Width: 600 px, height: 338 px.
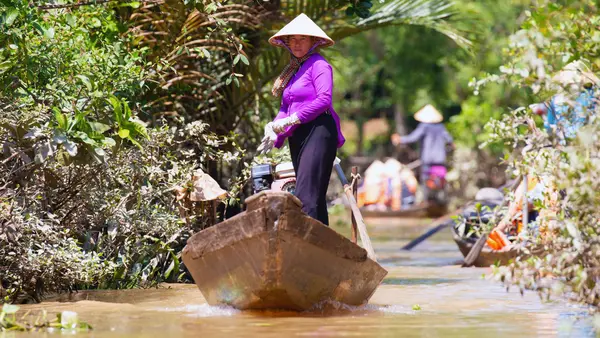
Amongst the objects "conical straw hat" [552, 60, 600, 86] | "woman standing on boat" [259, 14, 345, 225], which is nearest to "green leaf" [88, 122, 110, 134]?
"woman standing on boat" [259, 14, 345, 225]

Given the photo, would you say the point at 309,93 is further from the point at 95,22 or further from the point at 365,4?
the point at 365,4

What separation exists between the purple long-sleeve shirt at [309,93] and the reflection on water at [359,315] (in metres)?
1.32

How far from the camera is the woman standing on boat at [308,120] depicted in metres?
8.05

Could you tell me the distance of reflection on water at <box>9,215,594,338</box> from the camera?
6824 mm

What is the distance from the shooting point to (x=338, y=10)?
1134cm

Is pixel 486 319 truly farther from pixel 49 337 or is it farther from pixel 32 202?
pixel 32 202

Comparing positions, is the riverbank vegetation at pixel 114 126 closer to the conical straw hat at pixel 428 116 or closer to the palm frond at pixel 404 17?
the palm frond at pixel 404 17

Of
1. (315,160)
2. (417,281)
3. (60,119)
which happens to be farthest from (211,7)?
(417,281)

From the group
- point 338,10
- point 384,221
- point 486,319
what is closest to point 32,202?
point 486,319

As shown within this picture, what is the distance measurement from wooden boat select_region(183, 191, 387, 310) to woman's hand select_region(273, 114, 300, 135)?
112 cm

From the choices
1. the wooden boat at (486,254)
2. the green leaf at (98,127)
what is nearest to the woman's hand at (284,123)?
the green leaf at (98,127)

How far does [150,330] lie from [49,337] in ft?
1.94

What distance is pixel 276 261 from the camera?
23.1 feet

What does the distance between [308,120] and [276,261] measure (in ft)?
4.53
